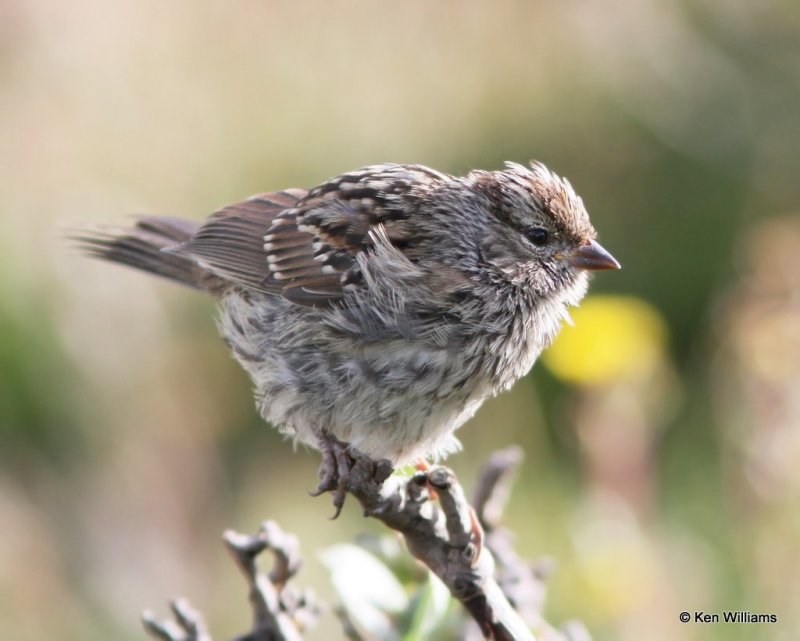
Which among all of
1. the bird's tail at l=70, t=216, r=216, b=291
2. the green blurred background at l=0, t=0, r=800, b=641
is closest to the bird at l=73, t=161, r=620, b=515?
the bird's tail at l=70, t=216, r=216, b=291

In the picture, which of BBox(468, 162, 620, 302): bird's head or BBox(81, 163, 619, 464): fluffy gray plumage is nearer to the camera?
BBox(81, 163, 619, 464): fluffy gray plumage

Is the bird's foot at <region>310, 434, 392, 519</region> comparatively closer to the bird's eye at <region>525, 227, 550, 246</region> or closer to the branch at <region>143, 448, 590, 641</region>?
the branch at <region>143, 448, 590, 641</region>

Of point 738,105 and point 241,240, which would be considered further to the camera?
point 738,105

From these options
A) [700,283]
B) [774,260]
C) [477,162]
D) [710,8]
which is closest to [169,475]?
[477,162]

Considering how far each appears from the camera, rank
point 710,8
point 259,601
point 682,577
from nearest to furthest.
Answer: point 259,601, point 682,577, point 710,8

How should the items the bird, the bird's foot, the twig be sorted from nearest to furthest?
1. the twig
2. the bird's foot
3. the bird

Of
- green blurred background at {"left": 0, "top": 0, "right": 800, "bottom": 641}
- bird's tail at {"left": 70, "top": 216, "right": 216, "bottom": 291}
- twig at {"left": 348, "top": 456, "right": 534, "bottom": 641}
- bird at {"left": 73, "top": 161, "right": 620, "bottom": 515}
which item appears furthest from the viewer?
green blurred background at {"left": 0, "top": 0, "right": 800, "bottom": 641}

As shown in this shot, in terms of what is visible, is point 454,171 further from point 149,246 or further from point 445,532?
point 445,532

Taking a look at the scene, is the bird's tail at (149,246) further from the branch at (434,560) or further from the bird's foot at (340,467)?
the branch at (434,560)

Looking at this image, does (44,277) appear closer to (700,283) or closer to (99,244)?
(99,244)

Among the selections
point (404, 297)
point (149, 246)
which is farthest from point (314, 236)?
point (149, 246)
